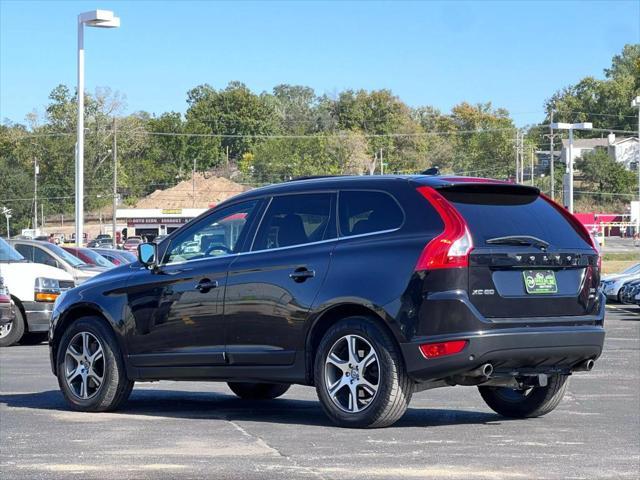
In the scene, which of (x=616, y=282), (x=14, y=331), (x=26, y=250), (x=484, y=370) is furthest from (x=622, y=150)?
(x=484, y=370)

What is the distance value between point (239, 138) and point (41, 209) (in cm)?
2898

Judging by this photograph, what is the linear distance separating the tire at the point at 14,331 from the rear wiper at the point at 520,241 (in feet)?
41.0

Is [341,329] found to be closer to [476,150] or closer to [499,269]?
[499,269]

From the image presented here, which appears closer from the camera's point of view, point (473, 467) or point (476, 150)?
point (473, 467)

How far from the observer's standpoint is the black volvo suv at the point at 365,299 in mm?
8453

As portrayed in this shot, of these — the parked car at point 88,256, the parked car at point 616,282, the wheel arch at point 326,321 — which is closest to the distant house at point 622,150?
the parked car at point 616,282

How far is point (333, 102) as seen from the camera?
5994 inches

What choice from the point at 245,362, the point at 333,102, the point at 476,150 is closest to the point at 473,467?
the point at 245,362

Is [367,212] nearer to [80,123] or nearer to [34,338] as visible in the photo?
[34,338]

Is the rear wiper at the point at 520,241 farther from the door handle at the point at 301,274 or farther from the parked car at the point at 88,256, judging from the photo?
the parked car at the point at 88,256

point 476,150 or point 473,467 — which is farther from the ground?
point 476,150

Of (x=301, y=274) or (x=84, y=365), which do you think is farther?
(x=84, y=365)

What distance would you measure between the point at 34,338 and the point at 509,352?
14327 mm

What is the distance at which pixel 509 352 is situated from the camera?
27.8 feet
